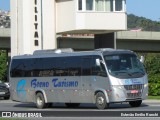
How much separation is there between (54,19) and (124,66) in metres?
31.9

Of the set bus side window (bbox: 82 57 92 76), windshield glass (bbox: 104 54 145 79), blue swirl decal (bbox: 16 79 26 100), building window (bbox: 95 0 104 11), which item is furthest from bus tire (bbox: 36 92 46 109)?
building window (bbox: 95 0 104 11)

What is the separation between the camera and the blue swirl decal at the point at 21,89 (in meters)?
32.1

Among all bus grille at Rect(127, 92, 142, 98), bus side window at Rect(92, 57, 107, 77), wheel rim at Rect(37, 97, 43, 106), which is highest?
bus side window at Rect(92, 57, 107, 77)

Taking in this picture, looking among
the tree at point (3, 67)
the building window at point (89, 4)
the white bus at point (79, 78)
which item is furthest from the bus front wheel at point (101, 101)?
the tree at point (3, 67)

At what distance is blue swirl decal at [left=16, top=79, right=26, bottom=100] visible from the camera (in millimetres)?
32094

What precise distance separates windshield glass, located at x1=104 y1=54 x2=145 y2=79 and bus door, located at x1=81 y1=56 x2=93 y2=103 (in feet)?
3.81

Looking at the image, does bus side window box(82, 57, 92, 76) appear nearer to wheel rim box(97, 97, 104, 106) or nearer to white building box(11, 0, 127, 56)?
wheel rim box(97, 97, 104, 106)

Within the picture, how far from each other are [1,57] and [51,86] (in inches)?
2833

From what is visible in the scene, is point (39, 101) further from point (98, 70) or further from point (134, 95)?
point (134, 95)

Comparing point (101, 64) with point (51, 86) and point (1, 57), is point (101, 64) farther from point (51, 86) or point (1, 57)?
point (1, 57)

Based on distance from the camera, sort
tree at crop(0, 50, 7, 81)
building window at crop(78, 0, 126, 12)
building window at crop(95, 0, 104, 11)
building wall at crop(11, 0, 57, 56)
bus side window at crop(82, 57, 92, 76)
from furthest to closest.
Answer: tree at crop(0, 50, 7, 81) → building window at crop(95, 0, 104, 11) → building window at crop(78, 0, 126, 12) → building wall at crop(11, 0, 57, 56) → bus side window at crop(82, 57, 92, 76)

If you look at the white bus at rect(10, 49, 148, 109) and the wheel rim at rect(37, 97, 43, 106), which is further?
the wheel rim at rect(37, 97, 43, 106)

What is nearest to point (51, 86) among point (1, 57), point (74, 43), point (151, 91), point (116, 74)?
point (116, 74)

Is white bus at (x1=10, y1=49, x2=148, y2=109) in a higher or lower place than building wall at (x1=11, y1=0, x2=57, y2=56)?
lower
